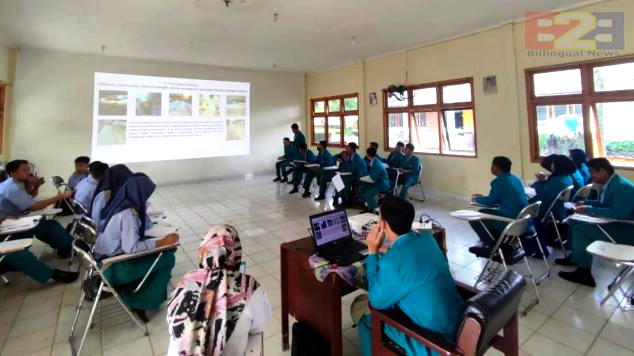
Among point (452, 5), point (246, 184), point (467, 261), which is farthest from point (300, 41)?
point (467, 261)

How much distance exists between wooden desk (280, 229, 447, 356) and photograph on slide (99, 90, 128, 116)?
5535 mm

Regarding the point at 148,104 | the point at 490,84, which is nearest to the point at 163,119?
the point at 148,104

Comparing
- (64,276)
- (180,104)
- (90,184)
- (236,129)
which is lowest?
(64,276)

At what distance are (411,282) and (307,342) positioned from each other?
33.2 inches

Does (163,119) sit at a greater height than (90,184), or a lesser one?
greater

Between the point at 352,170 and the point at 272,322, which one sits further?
the point at 352,170

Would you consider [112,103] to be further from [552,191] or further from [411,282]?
[552,191]

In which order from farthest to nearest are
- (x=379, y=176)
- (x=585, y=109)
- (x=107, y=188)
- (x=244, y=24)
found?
(x=379, y=176) → (x=244, y=24) → (x=585, y=109) → (x=107, y=188)

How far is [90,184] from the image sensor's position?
3.14 metres

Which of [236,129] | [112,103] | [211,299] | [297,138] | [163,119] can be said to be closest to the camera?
[211,299]

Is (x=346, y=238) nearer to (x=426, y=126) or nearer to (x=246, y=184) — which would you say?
(x=426, y=126)

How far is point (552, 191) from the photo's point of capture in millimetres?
3287

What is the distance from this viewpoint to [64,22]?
16.3ft

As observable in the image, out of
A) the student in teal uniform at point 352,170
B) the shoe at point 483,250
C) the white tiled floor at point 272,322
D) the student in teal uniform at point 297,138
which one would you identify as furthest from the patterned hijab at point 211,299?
the student in teal uniform at point 297,138
